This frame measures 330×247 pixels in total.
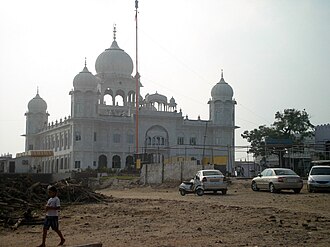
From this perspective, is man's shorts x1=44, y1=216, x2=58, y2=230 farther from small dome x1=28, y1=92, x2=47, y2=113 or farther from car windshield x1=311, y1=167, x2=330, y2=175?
small dome x1=28, y1=92, x2=47, y2=113

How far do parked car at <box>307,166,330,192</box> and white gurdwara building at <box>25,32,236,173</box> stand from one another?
149 ft

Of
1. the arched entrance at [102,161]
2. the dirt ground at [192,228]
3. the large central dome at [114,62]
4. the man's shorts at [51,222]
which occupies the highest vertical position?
the large central dome at [114,62]

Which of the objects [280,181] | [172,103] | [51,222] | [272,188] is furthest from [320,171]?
[172,103]

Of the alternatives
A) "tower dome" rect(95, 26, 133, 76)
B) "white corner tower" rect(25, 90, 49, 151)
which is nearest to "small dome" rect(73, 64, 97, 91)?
"tower dome" rect(95, 26, 133, 76)

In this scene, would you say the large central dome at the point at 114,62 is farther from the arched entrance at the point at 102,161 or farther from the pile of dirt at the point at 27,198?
the pile of dirt at the point at 27,198

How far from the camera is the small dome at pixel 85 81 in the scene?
79.2m

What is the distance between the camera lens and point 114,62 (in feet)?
281

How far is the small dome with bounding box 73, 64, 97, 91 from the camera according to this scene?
7919 centimetres

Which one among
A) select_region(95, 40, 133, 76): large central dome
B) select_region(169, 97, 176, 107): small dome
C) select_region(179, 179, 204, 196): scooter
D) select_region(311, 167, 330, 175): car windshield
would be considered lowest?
select_region(179, 179, 204, 196): scooter

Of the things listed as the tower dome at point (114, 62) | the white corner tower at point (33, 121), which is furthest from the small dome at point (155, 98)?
the white corner tower at point (33, 121)

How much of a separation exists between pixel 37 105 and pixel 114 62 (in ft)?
65.7

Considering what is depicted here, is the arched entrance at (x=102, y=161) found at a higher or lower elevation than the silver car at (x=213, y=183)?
higher

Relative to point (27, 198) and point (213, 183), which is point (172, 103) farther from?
point (27, 198)

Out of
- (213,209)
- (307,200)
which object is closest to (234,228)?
Answer: (213,209)
